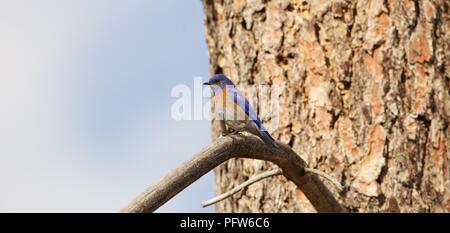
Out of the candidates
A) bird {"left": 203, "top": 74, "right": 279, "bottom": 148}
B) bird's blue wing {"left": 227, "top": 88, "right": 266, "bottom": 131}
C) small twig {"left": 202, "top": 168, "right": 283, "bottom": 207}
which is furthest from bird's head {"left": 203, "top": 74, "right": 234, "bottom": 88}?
small twig {"left": 202, "top": 168, "right": 283, "bottom": 207}

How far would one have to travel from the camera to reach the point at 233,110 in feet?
22.4

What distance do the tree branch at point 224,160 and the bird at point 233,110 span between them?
0.25m

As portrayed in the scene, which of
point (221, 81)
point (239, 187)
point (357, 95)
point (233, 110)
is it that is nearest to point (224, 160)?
point (239, 187)

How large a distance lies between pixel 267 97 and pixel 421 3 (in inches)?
50.4

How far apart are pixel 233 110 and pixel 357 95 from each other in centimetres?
102

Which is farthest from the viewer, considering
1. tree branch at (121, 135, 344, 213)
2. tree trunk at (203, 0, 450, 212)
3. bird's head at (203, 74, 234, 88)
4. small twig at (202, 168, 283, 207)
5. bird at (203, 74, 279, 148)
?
tree trunk at (203, 0, 450, 212)

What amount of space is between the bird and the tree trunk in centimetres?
59

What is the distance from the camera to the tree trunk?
7258 millimetres

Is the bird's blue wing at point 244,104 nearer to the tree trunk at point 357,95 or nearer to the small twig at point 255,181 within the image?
the small twig at point 255,181

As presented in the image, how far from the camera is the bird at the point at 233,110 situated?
668 centimetres

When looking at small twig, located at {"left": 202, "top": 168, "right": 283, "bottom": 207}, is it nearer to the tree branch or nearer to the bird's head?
the tree branch

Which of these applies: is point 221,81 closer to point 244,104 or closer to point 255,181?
point 244,104

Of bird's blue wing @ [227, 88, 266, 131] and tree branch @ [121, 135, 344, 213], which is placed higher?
bird's blue wing @ [227, 88, 266, 131]
